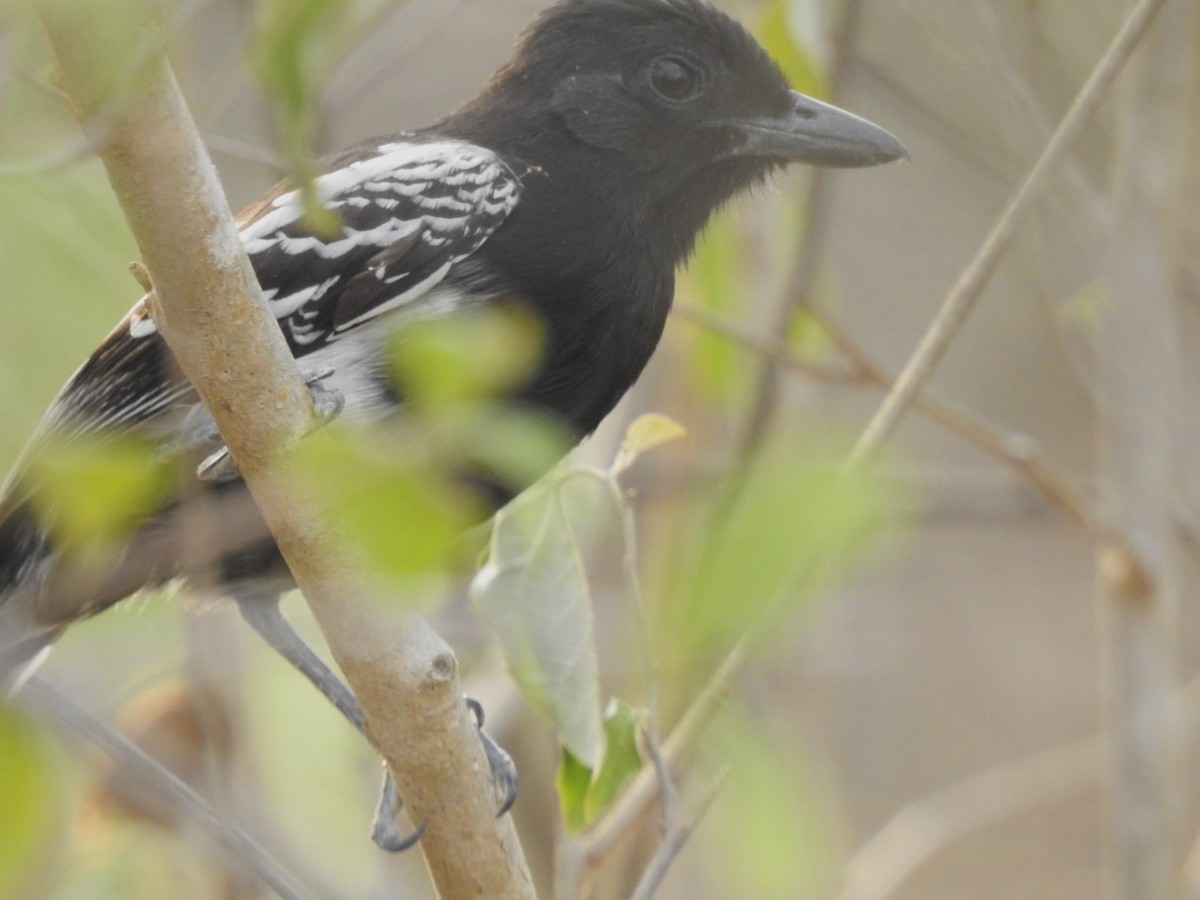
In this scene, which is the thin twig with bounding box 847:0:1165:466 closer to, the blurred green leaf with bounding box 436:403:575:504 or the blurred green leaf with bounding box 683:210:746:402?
the blurred green leaf with bounding box 436:403:575:504

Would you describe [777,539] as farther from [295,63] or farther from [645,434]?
[645,434]

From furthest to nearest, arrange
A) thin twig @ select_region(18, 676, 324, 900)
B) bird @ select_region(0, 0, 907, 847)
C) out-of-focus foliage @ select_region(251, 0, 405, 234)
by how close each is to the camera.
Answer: bird @ select_region(0, 0, 907, 847) → thin twig @ select_region(18, 676, 324, 900) → out-of-focus foliage @ select_region(251, 0, 405, 234)

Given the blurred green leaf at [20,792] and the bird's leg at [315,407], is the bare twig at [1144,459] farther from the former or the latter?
the blurred green leaf at [20,792]

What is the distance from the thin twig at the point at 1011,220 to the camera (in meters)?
2.52

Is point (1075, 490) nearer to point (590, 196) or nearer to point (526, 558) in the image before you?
point (590, 196)

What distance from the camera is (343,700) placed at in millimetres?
2971

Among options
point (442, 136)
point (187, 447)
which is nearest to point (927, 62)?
point (442, 136)

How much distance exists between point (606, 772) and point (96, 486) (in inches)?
45.0

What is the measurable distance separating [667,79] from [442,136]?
0.42 metres

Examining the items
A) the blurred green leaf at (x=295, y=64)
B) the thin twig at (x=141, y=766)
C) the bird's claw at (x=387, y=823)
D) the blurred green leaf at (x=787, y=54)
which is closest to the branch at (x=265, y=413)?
the blurred green leaf at (x=295, y=64)

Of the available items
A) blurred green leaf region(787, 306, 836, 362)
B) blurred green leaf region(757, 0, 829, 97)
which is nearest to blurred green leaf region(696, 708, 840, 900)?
blurred green leaf region(787, 306, 836, 362)

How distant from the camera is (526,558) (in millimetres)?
2467

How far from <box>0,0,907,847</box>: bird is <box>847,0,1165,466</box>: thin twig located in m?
0.46

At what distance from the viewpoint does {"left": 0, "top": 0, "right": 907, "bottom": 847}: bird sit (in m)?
2.71
